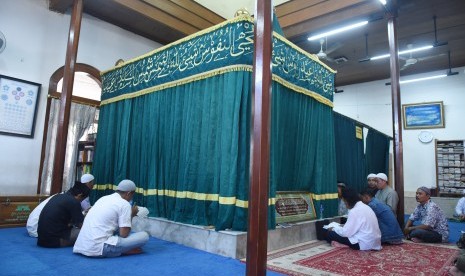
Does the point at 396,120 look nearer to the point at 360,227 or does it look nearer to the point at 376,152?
the point at 360,227

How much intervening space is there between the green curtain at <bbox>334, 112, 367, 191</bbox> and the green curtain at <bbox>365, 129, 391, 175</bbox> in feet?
2.21

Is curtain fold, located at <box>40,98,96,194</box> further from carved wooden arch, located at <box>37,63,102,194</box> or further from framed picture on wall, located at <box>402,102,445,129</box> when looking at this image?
framed picture on wall, located at <box>402,102,445,129</box>

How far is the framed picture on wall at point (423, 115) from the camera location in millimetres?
8406

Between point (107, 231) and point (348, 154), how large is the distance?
4.30m

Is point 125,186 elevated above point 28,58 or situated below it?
below

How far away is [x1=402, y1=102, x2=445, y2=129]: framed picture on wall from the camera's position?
8.41m

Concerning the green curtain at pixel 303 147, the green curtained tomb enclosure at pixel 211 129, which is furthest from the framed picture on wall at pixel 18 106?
the green curtain at pixel 303 147

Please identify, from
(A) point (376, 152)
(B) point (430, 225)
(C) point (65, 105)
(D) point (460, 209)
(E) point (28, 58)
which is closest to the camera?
(B) point (430, 225)

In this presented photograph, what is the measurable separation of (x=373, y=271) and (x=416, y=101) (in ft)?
25.0

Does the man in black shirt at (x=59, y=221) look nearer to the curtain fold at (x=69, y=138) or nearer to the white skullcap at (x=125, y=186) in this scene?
the white skullcap at (x=125, y=186)

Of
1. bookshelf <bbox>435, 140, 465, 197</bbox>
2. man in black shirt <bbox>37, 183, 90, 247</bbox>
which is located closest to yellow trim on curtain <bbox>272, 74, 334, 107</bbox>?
man in black shirt <bbox>37, 183, 90, 247</bbox>

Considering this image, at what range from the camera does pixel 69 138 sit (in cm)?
544

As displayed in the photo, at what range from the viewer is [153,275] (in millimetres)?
2439

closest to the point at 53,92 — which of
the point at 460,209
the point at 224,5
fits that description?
the point at 224,5
